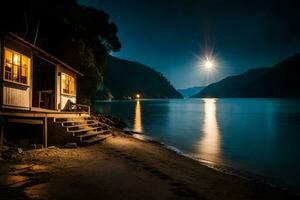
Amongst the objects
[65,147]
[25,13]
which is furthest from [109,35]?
[65,147]

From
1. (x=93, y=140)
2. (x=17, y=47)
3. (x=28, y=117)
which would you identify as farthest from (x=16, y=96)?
(x=93, y=140)

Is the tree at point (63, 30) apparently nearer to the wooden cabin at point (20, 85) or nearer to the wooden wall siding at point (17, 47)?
the wooden cabin at point (20, 85)

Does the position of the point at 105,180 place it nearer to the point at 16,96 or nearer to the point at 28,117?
the point at 28,117

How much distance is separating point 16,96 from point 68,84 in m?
8.86

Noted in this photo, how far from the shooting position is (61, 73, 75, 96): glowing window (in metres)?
23.1

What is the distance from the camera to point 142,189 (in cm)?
941

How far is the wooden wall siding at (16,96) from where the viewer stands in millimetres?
14789

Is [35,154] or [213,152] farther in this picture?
[213,152]

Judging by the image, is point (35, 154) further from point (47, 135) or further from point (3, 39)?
point (3, 39)

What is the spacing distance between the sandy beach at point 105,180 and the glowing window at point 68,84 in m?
9.27

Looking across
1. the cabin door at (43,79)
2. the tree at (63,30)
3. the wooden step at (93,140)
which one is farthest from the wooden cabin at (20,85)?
the tree at (63,30)

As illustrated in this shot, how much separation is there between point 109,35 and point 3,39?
22313 millimetres

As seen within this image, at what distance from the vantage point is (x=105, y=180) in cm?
1021

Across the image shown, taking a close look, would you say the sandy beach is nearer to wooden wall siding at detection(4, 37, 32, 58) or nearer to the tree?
wooden wall siding at detection(4, 37, 32, 58)
